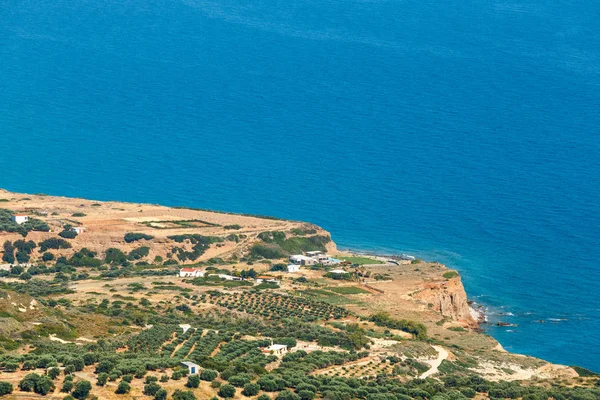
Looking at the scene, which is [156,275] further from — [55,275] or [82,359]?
[82,359]

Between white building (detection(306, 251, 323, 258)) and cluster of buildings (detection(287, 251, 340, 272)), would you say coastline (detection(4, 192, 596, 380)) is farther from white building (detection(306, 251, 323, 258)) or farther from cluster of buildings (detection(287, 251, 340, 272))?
white building (detection(306, 251, 323, 258))

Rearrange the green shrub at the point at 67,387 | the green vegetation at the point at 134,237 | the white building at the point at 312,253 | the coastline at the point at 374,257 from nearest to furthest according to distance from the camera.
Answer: the green shrub at the point at 67,387
the coastline at the point at 374,257
the green vegetation at the point at 134,237
the white building at the point at 312,253

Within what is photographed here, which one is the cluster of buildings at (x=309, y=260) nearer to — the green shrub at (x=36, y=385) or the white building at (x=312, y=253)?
the white building at (x=312, y=253)

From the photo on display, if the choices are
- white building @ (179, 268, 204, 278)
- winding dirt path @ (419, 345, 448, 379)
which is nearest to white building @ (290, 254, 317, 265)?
white building @ (179, 268, 204, 278)

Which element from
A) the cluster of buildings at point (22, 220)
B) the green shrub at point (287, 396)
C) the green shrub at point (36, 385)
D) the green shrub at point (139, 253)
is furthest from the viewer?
the cluster of buildings at point (22, 220)

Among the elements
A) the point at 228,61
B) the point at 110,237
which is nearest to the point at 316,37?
the point at 228,61

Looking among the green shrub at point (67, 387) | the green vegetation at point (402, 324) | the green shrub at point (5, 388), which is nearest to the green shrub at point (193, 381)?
the green shrub at point (67, 387)

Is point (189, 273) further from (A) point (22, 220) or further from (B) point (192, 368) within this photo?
(B) point (192, 368)
